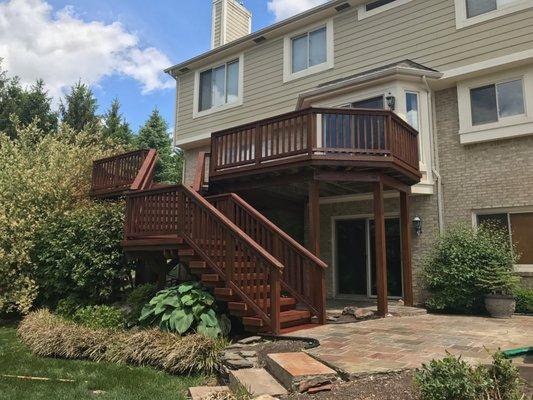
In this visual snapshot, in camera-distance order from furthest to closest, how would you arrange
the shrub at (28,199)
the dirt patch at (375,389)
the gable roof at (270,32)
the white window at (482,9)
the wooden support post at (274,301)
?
the gable roof at (270,32), the white window at (482,9), the shrub at (28,199), the wooden support post at (274,301), the dirt patch at (375,389)

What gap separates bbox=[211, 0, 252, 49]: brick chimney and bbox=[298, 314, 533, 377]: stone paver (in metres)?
12.8

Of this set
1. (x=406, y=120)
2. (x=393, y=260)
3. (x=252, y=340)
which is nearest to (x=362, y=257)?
(x=393, y=260)

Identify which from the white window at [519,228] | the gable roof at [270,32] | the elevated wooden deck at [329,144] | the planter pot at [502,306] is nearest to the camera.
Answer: the planter pot at [502,306]

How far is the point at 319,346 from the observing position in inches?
216

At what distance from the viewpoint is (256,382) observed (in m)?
4.37

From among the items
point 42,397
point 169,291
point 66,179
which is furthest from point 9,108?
point 42,397

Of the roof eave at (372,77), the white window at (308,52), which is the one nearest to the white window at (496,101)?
the roof eave at (372,77)

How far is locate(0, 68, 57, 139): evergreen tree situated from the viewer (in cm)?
2566

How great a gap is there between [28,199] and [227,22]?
10375 mm

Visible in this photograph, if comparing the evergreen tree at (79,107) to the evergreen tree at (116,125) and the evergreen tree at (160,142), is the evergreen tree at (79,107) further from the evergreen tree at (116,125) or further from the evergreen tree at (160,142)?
the evergreen tree at (160,142)

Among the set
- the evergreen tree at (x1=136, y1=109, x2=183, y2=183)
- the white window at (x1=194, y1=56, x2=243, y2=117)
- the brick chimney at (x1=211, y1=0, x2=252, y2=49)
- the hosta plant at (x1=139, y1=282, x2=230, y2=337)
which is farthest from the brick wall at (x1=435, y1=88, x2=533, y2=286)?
the evergreen tree at (x1=136, y1=109, x2=183, y2=183)

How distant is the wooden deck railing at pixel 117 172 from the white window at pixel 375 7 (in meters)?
6.95

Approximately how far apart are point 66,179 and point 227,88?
21.3 ft

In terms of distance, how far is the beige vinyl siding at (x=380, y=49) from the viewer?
987 centimetres
